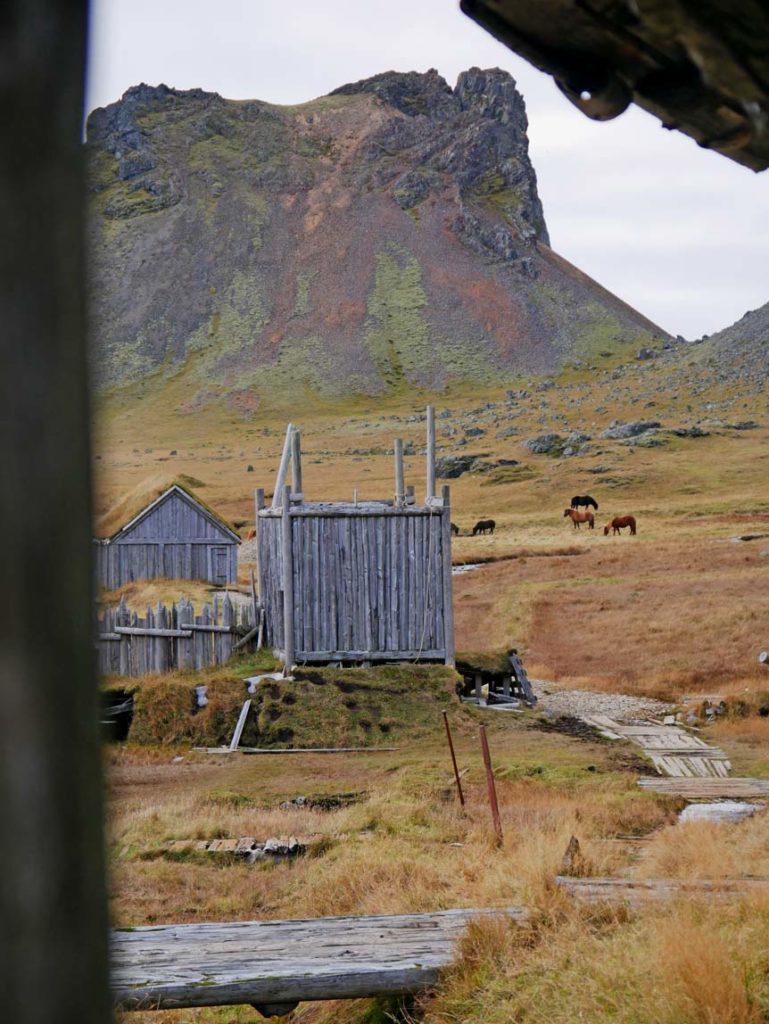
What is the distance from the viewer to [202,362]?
13475cm

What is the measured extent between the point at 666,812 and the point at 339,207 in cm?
15978

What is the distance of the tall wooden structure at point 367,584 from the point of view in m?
15.9

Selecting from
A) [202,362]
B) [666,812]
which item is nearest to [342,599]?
[666,812]

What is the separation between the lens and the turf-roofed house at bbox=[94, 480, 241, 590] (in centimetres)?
2980

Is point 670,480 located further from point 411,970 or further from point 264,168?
point 264,168

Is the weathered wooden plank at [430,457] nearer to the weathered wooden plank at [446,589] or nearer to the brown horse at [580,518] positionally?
the weathered wooden plank at [446,589]

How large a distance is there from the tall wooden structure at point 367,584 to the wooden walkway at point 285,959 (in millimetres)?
9762

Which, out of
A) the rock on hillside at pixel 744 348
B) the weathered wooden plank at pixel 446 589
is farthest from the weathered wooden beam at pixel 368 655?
the rock on hillside at pixel 744 348

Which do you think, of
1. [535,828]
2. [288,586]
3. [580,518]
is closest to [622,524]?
[580,518]

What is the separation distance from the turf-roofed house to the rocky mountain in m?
87.4

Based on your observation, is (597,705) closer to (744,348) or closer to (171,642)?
(171,642)

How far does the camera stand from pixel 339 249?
155625mm

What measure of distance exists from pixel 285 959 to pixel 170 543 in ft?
83.1

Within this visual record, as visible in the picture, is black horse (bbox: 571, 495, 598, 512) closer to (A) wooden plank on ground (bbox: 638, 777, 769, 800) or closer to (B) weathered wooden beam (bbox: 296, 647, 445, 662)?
(B) weathered wooden beam (bbox: 296, 647, 445, 662)
